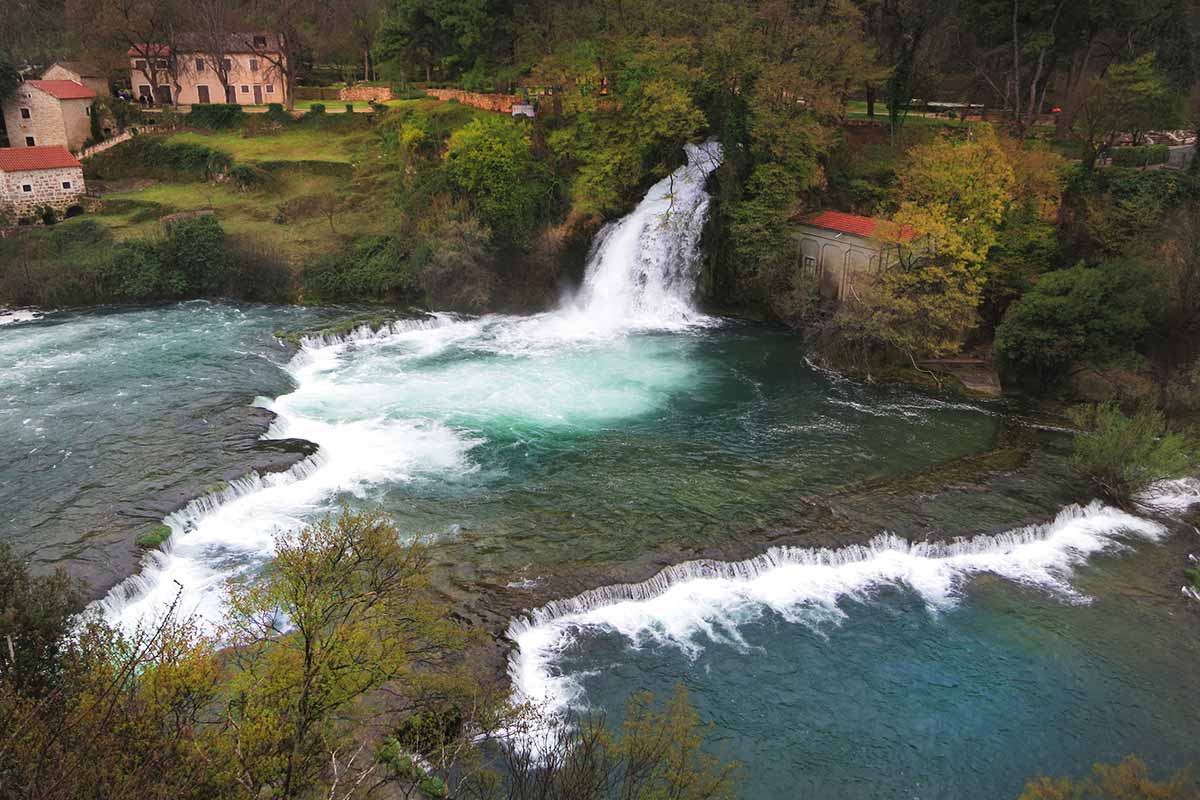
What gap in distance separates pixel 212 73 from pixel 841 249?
175 ft

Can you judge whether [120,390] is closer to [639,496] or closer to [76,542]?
[76,542]

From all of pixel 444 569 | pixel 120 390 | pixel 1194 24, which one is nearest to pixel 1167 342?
pixel 1194 24

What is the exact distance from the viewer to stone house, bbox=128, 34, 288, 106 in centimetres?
6372

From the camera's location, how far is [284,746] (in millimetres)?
13531

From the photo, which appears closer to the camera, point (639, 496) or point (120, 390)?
point (639, 496)

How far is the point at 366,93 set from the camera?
64938mm

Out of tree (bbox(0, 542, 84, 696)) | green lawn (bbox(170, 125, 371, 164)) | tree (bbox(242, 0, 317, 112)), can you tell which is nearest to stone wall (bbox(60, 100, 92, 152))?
green lawn (bbox(170, 125, 371, 164))

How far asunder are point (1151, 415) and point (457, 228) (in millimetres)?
30943

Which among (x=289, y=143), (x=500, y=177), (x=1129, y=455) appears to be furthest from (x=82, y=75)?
(x=1129, y=455)

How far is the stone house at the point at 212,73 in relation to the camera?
2509 inches

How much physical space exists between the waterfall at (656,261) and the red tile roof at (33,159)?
31.8 m

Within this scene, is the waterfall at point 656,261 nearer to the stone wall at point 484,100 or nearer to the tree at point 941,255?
the tree at point 941,255

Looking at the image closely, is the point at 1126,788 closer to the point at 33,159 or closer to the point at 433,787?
the point at 433,787

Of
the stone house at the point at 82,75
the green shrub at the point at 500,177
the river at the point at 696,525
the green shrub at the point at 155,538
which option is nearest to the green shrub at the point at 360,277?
the green shrub at the point at 500,177
